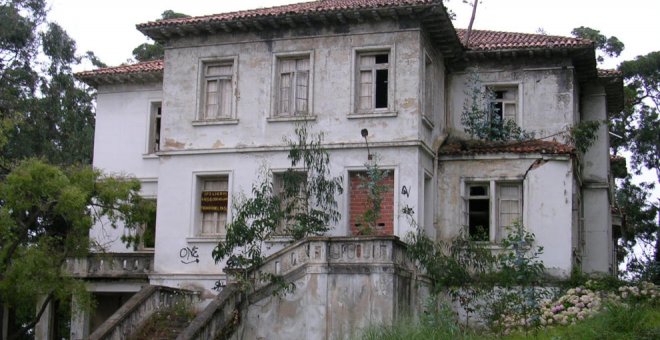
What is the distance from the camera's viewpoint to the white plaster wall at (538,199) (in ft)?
77.5

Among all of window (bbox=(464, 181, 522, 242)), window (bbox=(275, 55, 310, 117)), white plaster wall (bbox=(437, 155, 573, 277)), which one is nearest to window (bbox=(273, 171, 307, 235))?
window (bbox=(275, 55, 310, 117))

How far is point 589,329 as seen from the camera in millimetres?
15312

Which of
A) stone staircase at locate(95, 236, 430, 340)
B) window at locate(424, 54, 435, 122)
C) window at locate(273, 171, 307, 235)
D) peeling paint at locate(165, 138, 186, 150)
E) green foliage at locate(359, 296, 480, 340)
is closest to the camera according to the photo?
green foliage at locate(359, 296, 480, 340)

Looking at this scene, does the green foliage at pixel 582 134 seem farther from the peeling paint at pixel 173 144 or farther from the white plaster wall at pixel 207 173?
the peeling paint at pixel 173 144

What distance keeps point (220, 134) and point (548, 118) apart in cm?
875

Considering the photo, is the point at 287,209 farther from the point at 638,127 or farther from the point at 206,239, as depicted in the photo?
the point at 638,127

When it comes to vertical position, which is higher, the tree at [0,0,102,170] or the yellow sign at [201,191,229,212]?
the tree at [0,0,102,170]

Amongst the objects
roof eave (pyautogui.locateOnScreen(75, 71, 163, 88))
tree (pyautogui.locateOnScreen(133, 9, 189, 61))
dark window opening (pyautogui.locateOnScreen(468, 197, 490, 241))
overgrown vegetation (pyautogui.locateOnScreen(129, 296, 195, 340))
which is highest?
tree (pyautogui.locateOnScreen(133, 9, 189, 61))

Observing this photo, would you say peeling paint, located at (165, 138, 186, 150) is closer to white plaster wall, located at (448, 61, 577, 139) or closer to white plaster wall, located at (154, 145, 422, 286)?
white plaster wall, located at (154, 145, 422, 286)

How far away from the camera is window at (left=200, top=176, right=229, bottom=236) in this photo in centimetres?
2431

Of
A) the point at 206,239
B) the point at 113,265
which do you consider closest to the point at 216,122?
the point at 206,239

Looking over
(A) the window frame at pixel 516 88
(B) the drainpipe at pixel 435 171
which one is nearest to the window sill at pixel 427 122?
(B) the drainpipe at pixel 435 171

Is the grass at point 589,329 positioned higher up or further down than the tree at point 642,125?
further down

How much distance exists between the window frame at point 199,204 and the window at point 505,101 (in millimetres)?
7583
